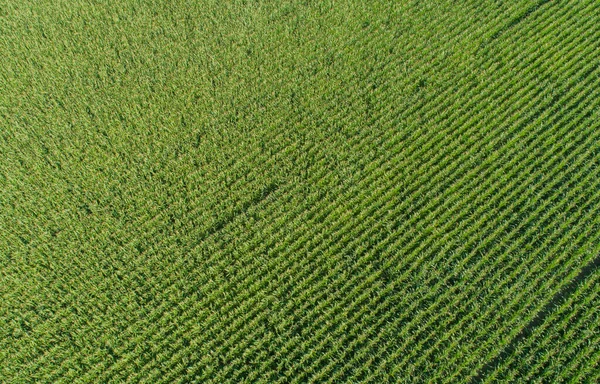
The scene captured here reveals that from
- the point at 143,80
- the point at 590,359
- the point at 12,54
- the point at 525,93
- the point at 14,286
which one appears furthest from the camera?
the point at 12,54

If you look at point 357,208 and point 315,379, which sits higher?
point 357,208

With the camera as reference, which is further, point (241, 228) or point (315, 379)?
point (241, 228)

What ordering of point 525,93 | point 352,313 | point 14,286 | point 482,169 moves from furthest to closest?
point 525,93 → point 482,169 → point 14,286 → point 352,313

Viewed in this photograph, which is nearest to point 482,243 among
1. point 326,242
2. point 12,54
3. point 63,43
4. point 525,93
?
point 326,242

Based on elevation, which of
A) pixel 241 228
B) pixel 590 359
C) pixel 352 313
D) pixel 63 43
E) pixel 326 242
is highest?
pixel 63 43

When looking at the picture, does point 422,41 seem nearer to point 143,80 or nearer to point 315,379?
point 143,80

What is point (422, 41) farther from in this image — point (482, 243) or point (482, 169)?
point (482, 243)
